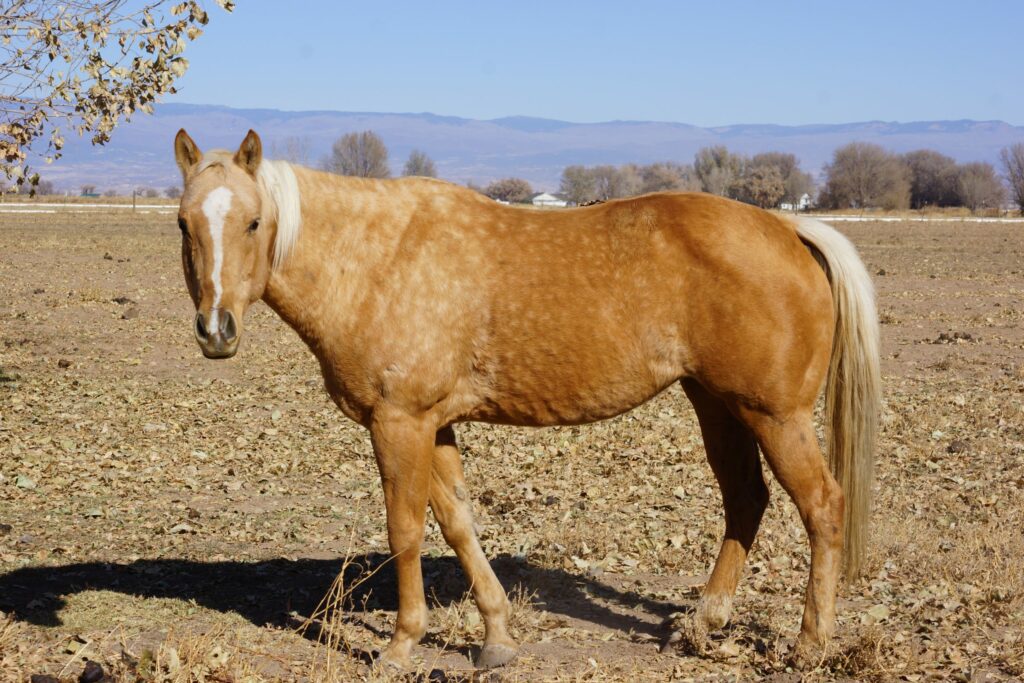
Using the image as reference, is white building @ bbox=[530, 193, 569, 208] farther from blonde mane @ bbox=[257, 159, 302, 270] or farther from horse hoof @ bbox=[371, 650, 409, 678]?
horse hoof @ bbox=[371, 650, 409, 678]

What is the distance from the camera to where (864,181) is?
350 ft

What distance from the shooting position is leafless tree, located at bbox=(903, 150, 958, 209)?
352 ft

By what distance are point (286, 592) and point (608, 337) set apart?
2610 millimetres

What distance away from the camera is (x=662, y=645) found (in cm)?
535

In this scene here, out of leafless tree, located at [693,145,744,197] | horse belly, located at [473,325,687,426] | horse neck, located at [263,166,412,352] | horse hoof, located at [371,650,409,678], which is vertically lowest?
horse hoof, located at [371,650,409,678]

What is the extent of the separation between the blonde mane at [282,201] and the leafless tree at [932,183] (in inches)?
4228

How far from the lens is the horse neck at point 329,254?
4.96 metres

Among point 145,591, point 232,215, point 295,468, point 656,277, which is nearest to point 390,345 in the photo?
point 232,215

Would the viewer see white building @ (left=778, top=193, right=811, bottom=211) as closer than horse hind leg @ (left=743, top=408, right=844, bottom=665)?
No

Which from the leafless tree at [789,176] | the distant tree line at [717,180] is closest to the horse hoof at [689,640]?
the distant tree line at [717,180]

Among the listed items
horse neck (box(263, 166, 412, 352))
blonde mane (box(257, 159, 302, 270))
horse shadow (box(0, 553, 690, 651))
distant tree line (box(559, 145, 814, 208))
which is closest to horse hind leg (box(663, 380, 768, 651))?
horse shadow (box(0, 553, 690, 651))

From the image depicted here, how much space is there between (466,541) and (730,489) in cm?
146

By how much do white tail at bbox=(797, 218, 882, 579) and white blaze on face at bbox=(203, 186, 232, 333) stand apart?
2.83m

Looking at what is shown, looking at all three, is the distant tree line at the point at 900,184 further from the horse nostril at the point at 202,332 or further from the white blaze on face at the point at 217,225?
the horse nostril at the point at 202,332
